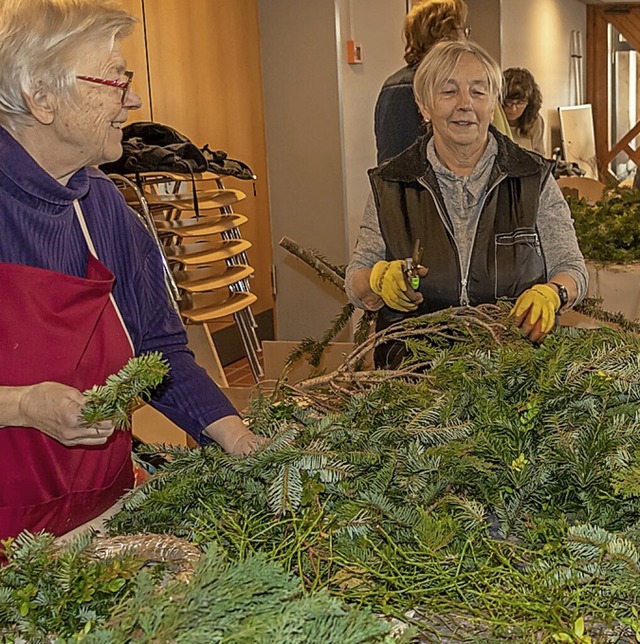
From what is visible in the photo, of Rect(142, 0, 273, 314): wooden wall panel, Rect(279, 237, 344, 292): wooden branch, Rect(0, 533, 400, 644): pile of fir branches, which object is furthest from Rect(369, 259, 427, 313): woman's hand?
Rect(142, 0, 273, 314): wooden wall panel

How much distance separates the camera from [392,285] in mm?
2133

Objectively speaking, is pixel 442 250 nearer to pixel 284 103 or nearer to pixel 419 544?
pixel 419 544

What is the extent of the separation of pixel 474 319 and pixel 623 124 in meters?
12.5

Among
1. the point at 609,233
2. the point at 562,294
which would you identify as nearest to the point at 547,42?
the point at 609,233

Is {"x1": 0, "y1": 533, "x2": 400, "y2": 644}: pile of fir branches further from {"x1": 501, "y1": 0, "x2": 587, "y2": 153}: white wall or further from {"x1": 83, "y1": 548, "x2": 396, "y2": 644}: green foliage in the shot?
{"x1": 501, "y1": 0, "x2": 587, "y2": 153}: white wall

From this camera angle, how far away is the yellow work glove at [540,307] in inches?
A: 68.0

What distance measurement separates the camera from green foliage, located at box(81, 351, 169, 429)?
1.07m

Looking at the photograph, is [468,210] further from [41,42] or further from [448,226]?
[41,42]

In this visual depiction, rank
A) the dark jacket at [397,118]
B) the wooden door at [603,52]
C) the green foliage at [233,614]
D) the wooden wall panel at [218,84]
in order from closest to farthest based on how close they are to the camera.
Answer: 1. the green foliage at [233,614]
2. the dark jacket at [397,118]
3. the wooden wall panel at [218,84]
4. the wooden door at [603,52]

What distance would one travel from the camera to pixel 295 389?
153 cm

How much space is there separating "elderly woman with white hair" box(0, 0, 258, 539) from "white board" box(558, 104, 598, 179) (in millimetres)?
10030

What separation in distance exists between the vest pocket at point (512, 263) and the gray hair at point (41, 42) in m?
1.16

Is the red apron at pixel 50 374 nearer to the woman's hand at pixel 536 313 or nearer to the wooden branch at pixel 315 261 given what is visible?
the woman's hand at pixel 536 313

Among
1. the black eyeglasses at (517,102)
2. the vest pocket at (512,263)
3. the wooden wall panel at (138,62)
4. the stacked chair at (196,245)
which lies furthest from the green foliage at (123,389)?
the black eyeglasses at (517,102)
